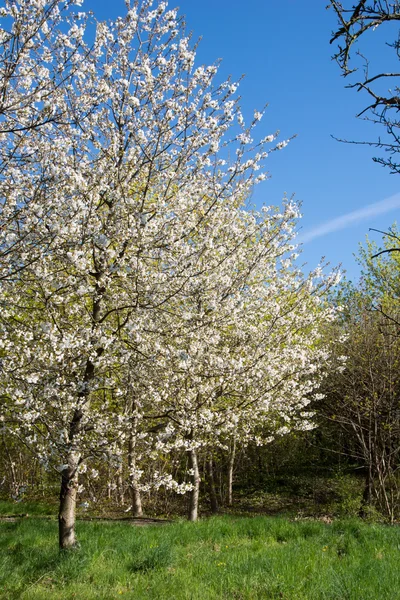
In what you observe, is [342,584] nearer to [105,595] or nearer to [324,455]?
[105,595]

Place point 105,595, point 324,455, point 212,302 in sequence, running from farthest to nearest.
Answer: point 324,455, point 212,302, point 105,595

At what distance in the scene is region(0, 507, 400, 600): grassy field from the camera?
4.64 m

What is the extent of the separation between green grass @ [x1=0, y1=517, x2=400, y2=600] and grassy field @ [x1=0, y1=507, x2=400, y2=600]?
0.01 m

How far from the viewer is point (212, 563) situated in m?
5.49

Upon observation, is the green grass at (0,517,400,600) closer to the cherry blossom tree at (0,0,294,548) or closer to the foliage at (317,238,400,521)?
the cherry blossom tree at (0,0,294,548)

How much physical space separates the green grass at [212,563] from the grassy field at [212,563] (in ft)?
0.04

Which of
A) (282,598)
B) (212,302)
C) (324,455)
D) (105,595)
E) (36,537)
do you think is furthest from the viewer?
(324,455)

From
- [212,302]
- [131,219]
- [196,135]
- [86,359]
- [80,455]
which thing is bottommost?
[80,455]

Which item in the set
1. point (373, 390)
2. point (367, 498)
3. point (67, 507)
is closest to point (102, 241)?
point (67, 507)

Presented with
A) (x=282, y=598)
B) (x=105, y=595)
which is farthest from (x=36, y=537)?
(x=282, y=598)

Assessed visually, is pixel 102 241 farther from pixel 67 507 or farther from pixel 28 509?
pixel 28 509

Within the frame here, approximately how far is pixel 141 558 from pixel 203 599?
1550 millimetres

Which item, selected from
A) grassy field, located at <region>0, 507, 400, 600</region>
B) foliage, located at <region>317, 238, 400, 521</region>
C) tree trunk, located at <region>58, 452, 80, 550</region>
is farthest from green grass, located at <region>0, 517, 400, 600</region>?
foliage, located at <region>317, 238, 400, 521</region>

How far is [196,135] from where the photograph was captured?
261 inches
